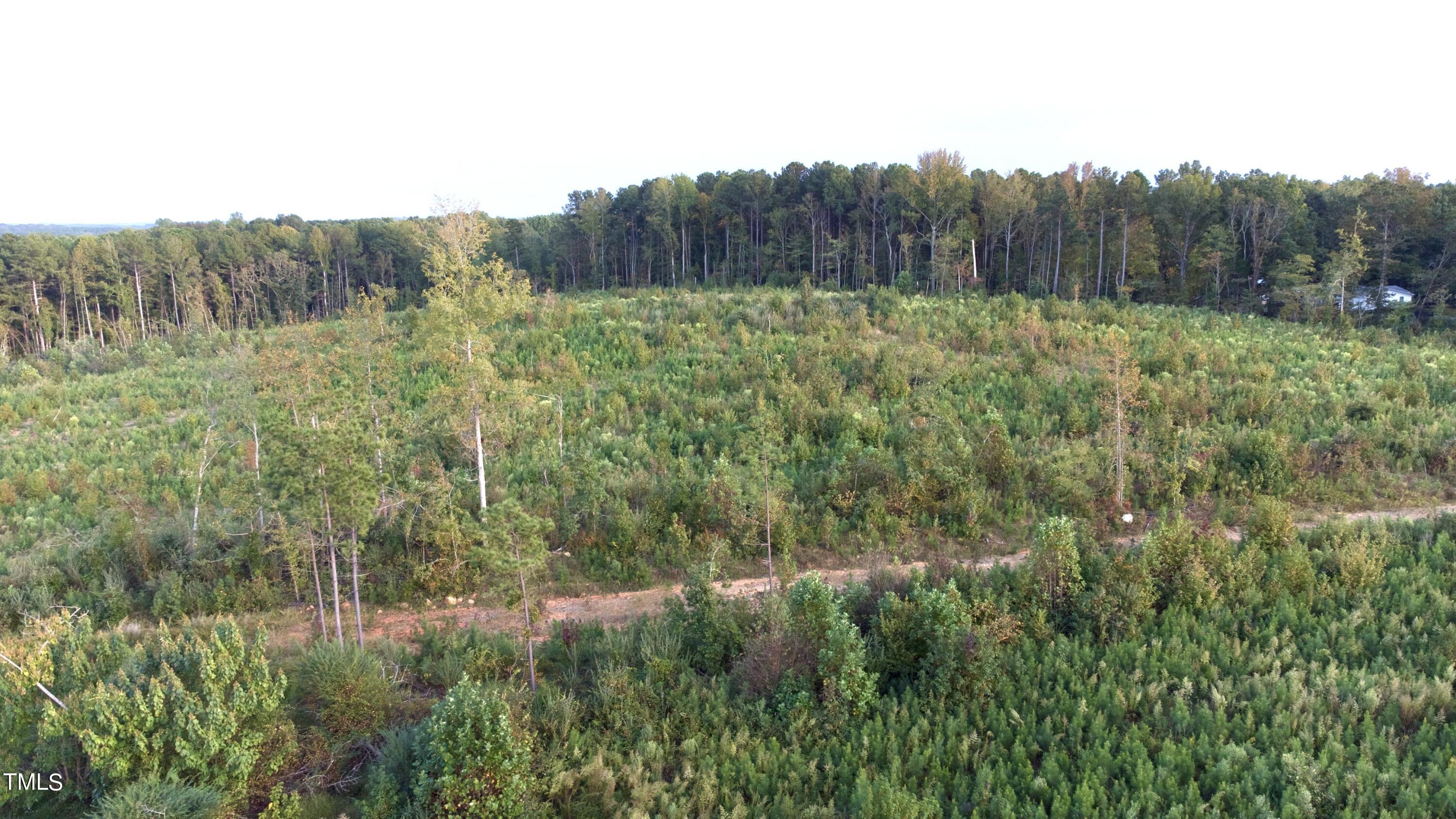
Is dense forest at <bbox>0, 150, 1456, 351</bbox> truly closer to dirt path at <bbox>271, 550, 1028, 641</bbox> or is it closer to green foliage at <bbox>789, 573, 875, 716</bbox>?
dirt path at <bbox>271, 550, 1028, 641</bbox>

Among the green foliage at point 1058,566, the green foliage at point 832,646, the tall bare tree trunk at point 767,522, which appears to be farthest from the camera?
the tall bare tree trunk at point 767,522

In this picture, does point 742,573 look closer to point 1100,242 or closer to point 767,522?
point 767,522

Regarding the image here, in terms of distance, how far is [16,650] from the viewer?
24.0 ft

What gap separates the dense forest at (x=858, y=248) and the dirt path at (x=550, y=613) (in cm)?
1871

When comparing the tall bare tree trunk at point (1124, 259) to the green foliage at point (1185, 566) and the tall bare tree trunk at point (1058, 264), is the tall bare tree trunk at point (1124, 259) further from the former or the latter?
the green foliage at point (1185, 566)

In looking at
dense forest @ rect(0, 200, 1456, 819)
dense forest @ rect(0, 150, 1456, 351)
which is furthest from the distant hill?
dense forest @ rect(0, 200, 1456, 819)

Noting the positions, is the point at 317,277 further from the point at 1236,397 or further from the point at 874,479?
the point at 1236,397

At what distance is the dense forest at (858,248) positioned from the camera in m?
30.9

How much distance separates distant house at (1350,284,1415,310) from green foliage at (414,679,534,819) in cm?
3635

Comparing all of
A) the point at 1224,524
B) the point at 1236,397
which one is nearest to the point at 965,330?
the point at 1236,397

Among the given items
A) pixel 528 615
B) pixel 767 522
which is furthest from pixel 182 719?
pixel 767 522

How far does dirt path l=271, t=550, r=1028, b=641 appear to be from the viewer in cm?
1024

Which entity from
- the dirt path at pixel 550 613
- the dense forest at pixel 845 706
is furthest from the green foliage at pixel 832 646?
the dirt path at pixel 550 613

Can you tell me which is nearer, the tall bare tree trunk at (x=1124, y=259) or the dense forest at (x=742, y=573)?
the dense forest at (x=742, y=573)
